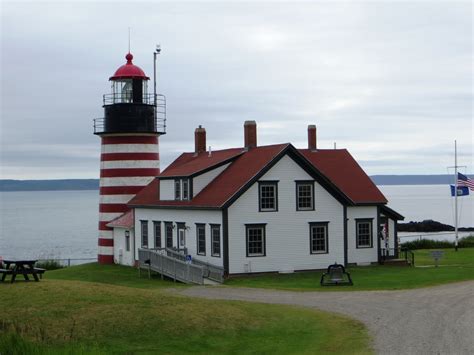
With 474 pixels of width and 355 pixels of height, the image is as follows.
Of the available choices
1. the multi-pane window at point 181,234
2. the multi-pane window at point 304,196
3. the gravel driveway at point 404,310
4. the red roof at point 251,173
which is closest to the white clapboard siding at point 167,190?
the red roof at point 251,173

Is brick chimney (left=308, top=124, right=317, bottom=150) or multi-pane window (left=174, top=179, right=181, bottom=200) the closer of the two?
multi-pane window (left=174, top=179, right=181, bottom=200)

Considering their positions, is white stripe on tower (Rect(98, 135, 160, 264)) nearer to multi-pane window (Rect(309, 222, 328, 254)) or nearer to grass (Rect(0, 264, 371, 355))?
multi-pane window (Rect(309, 222, 328, 254))

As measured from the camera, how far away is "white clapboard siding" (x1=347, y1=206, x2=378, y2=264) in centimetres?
3956

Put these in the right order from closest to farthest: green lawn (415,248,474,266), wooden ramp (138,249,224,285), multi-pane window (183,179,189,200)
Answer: wooden ramp (138,249,224,285), multi-pane window (183,179,189,200), green lawn (415,248,474,266)

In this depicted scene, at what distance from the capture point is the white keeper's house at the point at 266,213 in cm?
3581

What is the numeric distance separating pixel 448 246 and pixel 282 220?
22.7 meters

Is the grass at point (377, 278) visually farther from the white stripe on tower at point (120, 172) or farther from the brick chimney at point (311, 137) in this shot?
the white stripe on tower at point (120, 172)

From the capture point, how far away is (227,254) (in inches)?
1387

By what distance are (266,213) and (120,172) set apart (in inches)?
484

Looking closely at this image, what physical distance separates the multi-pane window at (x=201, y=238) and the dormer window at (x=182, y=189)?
5.92 feet

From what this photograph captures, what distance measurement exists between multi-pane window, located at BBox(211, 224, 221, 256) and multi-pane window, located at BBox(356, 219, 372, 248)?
25.1 ft

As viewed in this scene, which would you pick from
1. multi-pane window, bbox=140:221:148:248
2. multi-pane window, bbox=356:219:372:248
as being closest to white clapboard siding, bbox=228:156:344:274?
multi-pane window, bbox=356:219:372:248

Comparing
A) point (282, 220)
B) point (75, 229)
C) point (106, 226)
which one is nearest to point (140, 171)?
point (106, 226)

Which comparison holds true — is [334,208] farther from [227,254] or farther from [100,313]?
[100,313]
